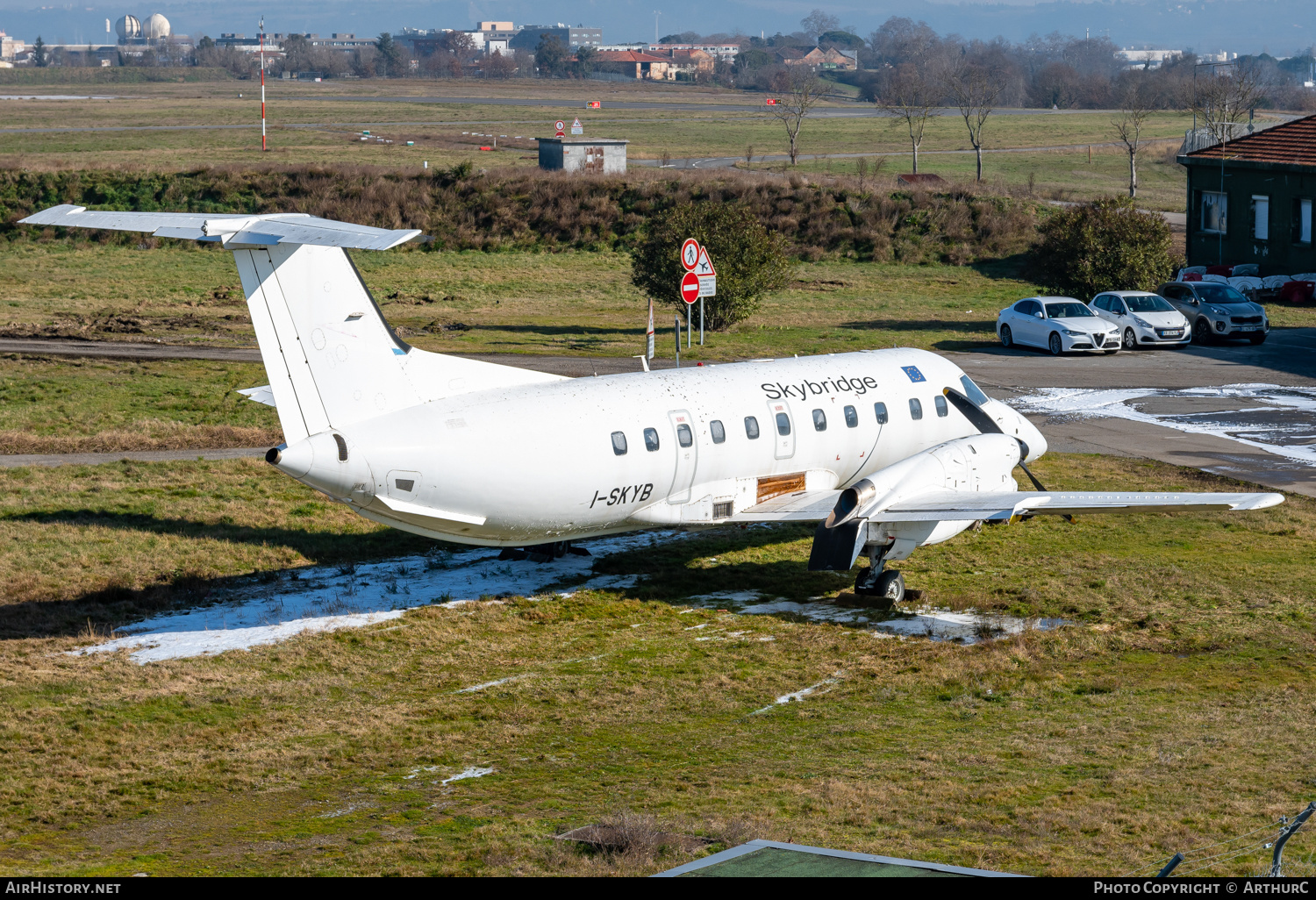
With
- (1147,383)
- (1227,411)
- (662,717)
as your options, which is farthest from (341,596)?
(1147,383)

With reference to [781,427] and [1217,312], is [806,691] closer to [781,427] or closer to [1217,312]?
[781,427]

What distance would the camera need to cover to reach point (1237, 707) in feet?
48.4

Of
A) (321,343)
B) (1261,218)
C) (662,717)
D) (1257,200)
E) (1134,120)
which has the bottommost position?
(662,717)

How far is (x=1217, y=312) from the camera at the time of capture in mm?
42406

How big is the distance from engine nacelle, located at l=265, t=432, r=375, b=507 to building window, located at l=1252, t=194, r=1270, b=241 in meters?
46.5

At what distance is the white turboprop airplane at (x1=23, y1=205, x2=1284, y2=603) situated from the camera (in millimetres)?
16547

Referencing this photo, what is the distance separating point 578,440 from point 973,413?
8.17 metres

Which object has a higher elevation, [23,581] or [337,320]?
[337,320]

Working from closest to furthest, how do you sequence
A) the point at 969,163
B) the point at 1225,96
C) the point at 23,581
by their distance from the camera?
the point at 23,581
the point at 1225,96
the point at 969,163

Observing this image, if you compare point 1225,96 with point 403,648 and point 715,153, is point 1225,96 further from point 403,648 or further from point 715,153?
point 403,648

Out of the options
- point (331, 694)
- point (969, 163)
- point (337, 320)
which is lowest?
point (331, 694)

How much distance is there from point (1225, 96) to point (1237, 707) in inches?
2930

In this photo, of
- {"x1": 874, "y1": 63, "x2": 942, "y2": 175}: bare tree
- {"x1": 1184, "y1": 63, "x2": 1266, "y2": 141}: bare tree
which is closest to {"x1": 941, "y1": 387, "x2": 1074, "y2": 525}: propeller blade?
{"x1": 1184, "y1": 63, "x2": 1266, "y2": 141}: bare tree

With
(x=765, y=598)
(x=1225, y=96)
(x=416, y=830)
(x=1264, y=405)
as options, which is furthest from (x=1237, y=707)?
(x=1225, y=96)
